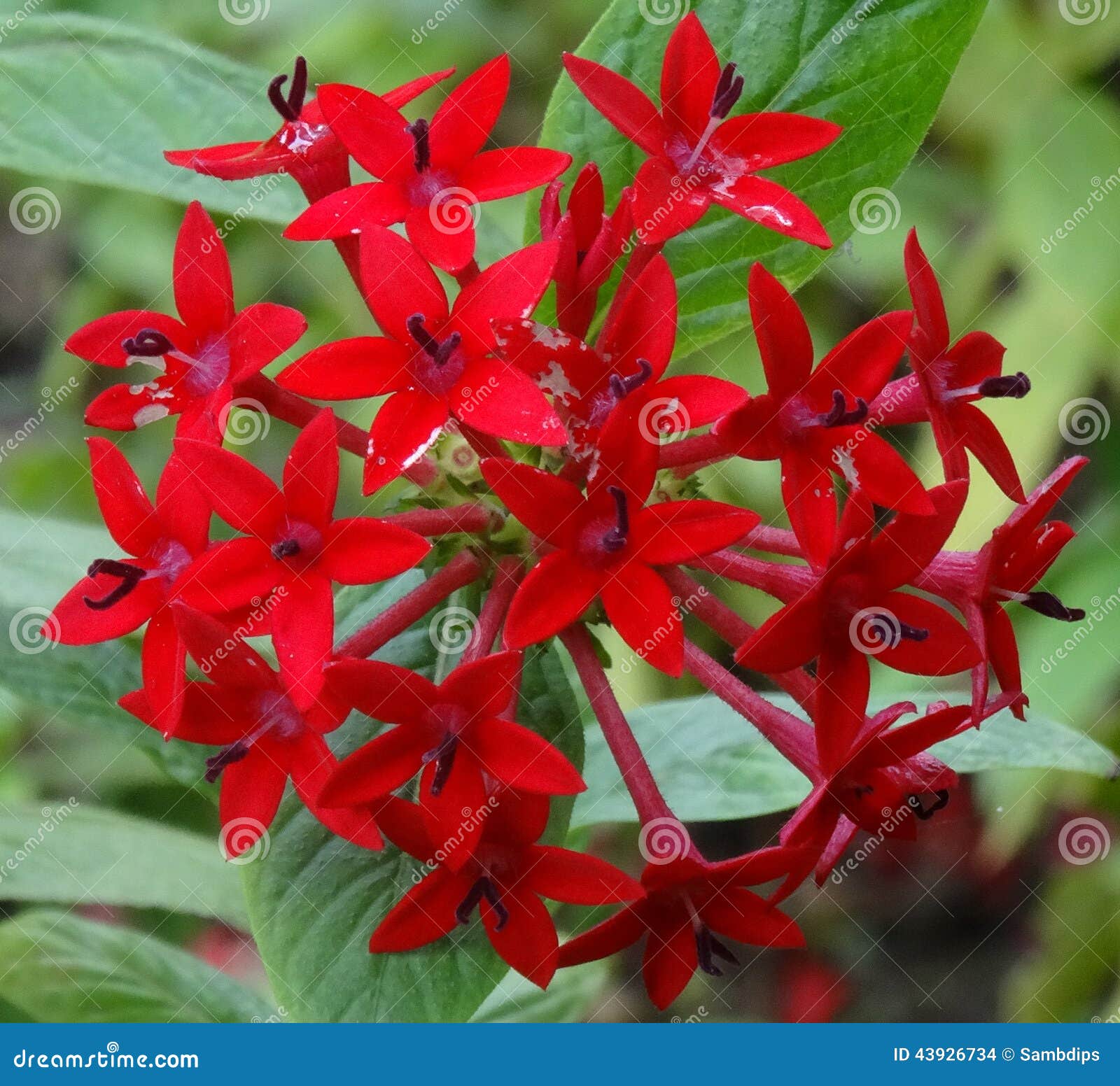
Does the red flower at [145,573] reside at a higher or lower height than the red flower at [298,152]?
lower

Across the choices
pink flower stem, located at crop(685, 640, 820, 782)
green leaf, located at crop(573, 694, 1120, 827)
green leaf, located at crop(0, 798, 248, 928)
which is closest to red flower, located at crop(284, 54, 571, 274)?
pink flower stem, located at crop(685, 640, 820, 782)

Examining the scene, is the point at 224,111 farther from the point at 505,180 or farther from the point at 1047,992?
the point at 1047,992

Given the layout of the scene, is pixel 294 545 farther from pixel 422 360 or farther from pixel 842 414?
pixel 842 414

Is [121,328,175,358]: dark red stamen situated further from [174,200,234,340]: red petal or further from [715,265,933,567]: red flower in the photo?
[715,265,933,567]: red flower

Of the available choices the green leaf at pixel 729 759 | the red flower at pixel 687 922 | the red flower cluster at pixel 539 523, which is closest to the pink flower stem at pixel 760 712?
the red flower cluster at pixel 539 523

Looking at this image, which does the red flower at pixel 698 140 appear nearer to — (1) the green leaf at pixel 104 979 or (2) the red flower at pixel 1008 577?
(2) the red flower at pixel 1008 577

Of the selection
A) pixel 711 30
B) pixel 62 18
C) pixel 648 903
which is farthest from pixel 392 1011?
pixel 62 18
